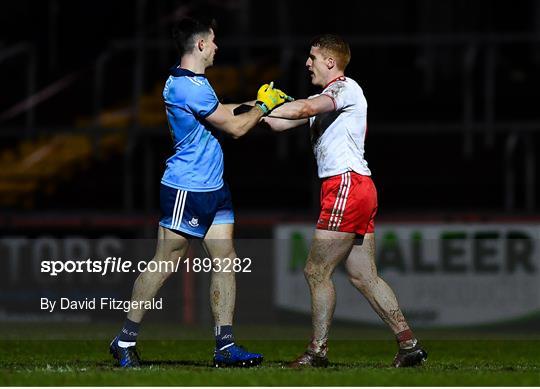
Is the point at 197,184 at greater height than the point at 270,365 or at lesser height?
greater

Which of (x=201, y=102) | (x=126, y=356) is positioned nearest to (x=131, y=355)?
(x=126, y=356)

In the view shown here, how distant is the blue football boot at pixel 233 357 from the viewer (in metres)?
10.3

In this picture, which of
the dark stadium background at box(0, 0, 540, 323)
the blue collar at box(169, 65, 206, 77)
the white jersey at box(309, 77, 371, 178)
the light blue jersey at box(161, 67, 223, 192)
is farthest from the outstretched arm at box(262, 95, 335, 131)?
the dark stadium background at box(0, 0, 540, 323)

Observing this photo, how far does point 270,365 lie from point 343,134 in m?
1.65

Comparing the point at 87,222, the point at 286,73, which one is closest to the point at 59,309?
the point at 87,222

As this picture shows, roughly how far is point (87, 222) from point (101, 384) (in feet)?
32.2

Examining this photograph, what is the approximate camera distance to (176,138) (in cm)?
1052

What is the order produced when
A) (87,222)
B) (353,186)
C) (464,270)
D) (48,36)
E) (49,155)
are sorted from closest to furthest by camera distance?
(353,186), (464,270), (87,222), (49,155), (48,36)

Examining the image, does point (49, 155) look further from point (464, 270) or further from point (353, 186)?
point (353, 186)

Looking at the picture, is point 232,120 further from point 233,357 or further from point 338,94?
point 233,357

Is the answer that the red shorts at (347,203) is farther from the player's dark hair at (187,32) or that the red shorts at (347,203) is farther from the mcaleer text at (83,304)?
the mcaleer text at (83,304)

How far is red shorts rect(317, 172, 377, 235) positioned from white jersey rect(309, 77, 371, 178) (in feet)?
0.20

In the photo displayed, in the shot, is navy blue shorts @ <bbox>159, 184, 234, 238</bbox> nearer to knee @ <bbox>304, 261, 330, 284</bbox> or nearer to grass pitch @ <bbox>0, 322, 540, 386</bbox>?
knee @ <bbox>304, 261, 330, 284</bbox>

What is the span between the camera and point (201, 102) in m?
10.3
